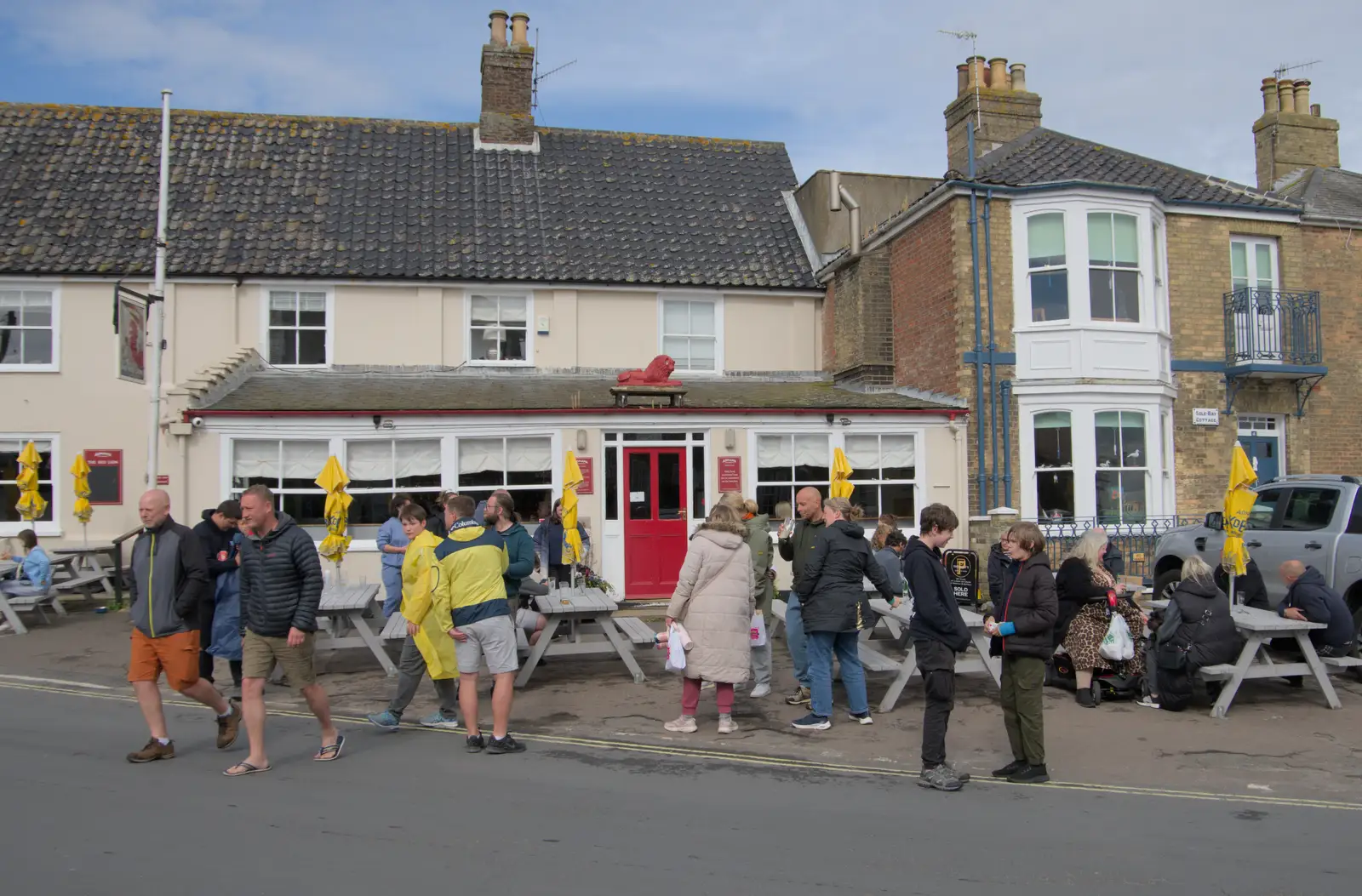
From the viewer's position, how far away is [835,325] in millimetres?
17953

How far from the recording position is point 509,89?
20641 mm

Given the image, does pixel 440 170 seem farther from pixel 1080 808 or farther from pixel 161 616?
pixel 1080 808

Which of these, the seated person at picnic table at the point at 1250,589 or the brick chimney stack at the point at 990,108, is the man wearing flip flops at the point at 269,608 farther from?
the brick chimney stack at the point at 990,108

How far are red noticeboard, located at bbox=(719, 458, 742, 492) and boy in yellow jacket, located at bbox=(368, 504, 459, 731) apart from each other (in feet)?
23.8

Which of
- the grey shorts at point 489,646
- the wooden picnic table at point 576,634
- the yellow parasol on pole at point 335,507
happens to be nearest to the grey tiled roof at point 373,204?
the yellow parasol on pole at point 335,507

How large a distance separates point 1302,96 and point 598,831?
21045 millimetres

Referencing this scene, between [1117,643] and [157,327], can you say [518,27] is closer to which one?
[157,327]

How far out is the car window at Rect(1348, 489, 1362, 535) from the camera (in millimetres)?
9805

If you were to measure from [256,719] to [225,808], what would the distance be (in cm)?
76

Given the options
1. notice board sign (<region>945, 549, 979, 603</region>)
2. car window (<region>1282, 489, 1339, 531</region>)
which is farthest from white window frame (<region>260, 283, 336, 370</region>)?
car window (<region>1282, 489, 1339, 531</region>)

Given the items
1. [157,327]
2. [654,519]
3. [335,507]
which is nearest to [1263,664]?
[654,519]

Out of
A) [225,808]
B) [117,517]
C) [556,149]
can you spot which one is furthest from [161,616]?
[556,149]

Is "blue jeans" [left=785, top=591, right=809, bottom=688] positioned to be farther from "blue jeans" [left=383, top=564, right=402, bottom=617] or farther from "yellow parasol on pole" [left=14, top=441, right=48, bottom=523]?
"yellow parasol on pole" [left=14, top=441, right=48, bottom=523]

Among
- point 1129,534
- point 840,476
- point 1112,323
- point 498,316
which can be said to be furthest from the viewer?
point 498,316
